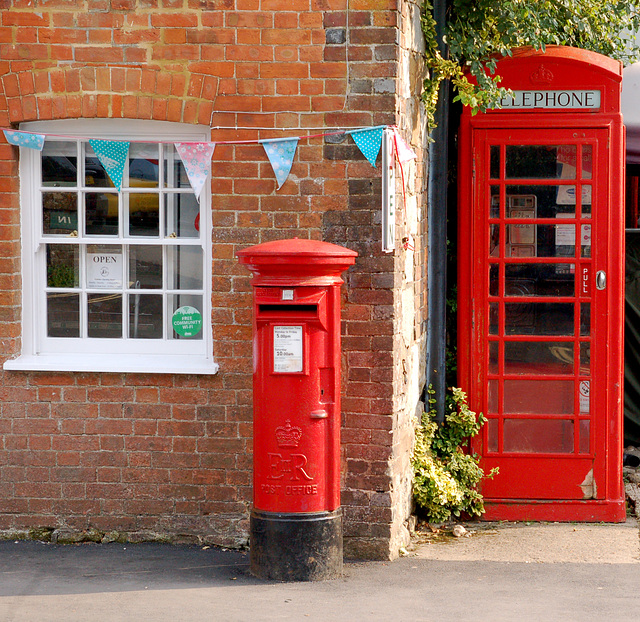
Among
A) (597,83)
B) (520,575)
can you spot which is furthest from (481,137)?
(520,575)

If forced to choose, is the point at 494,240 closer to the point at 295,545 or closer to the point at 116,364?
the point at 295,545

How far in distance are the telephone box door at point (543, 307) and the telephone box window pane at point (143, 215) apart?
2252mm

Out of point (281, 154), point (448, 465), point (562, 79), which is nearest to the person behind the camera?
point (281, 154)

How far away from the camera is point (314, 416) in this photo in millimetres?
5094

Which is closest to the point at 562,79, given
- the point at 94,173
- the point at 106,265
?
the point at 94,173

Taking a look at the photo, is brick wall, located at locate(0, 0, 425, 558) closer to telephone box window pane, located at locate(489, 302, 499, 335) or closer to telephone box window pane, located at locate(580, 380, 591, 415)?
telephone box window pane, located at locate(489, 302, 499, 335)

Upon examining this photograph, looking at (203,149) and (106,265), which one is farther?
(106,265)

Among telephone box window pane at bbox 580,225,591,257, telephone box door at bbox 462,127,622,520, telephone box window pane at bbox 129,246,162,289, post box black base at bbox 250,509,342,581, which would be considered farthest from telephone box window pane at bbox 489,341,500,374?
telephone box window pane at bbox 129,246,162,289

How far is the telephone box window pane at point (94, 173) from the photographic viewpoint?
5.96 m

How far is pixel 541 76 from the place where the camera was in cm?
645

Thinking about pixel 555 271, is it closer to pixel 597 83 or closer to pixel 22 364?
pixel 597 83

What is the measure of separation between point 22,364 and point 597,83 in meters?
4.37

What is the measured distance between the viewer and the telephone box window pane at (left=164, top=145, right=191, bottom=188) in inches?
233

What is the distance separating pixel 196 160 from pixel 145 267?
2.73 ft
